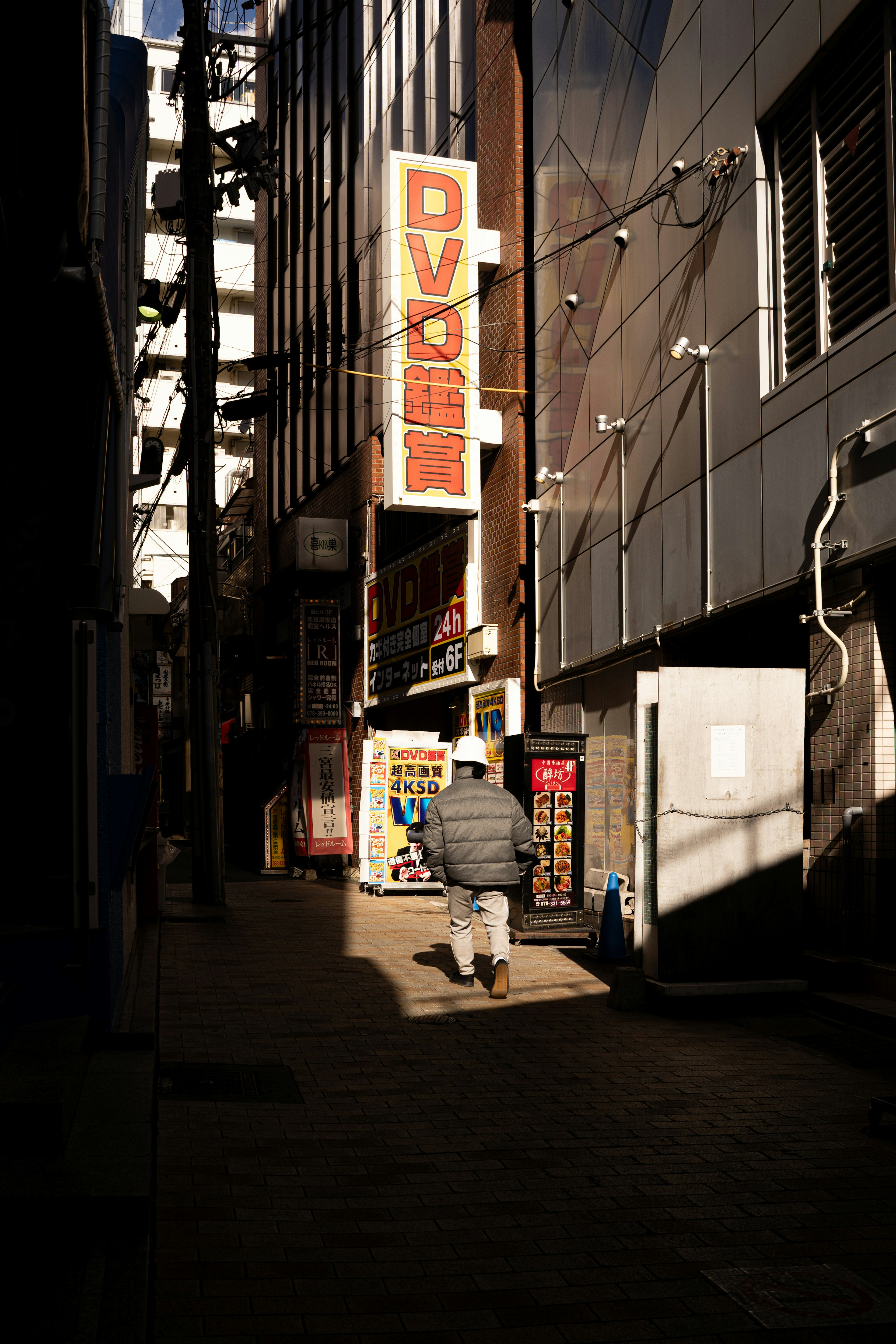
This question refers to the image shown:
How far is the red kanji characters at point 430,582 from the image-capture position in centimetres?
2044

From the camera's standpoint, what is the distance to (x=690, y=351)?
1185 centimetres

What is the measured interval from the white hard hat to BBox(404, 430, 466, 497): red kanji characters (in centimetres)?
796

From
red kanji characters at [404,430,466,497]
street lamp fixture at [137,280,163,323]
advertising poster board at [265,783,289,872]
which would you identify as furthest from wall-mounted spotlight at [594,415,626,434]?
advertising poster board at [265,783,289,872]

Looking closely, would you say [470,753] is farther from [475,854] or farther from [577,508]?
[577,508]

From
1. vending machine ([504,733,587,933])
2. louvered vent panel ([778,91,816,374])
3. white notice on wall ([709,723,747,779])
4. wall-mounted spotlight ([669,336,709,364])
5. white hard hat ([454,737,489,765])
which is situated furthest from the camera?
vending machine ([504,733,587,933])

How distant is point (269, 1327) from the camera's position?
3.85m

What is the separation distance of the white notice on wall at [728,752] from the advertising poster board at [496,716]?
7700 mm

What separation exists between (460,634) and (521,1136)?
13694mm

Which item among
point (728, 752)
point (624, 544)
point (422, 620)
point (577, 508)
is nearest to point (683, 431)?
point (624, 544)

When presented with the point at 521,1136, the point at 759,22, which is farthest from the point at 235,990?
the point at 759,22

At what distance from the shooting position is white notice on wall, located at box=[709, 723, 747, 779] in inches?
358

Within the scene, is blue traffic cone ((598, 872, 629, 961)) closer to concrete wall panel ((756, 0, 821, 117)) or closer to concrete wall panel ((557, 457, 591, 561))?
concrete wall panel ((557, 457, 591, 561))

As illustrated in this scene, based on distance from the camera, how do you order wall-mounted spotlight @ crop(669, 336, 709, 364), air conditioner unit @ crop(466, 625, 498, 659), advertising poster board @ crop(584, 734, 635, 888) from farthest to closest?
air conditioner unit @ crop(466, 625, 498, 659), advertising poster board @ crop(584, 734, 635, 888), wall-mounted spotlight @ crop(669, 336, 709, 364)

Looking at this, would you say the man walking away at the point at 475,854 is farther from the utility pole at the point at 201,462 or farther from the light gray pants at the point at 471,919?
the utility pole at the point at 201,462
